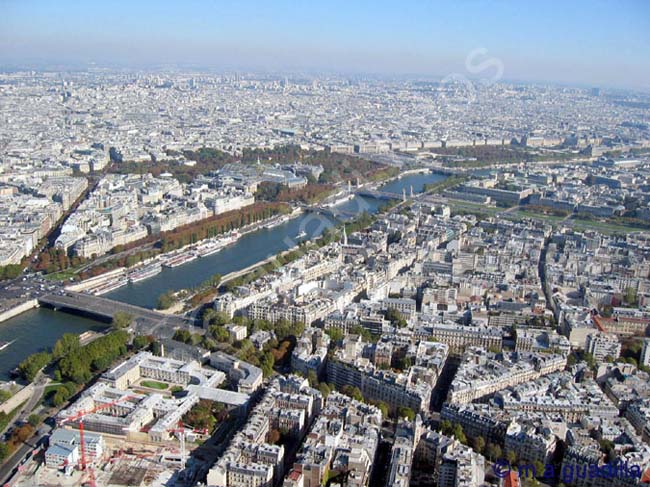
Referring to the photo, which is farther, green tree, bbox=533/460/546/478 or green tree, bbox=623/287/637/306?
green tree, bbox=623/287/637/306

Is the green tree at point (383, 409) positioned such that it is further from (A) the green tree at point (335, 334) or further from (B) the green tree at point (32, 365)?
(B) the green tree at point (32, 365)

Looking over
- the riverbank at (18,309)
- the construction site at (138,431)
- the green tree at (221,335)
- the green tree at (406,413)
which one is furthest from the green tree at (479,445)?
the riverbank at (18,309)

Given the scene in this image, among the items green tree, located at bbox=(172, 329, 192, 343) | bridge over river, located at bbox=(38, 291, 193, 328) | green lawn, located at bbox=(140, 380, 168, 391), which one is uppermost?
green tree, located at bbox=(172, 329, 192, 343)

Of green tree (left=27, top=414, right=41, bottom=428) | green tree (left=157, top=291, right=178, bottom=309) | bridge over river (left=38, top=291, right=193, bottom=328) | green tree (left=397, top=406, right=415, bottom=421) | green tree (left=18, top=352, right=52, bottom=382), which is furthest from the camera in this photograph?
green tree (left=157, top=291, right=178, bottom=309)

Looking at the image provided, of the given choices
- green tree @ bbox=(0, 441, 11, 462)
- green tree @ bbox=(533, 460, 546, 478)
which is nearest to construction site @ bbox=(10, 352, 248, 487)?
green tree @ bbox=(0, 441, 11, 462)

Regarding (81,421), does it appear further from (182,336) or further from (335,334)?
(335,334)

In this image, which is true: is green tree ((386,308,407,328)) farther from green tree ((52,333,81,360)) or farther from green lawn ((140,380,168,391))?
green tree ((52,333,81,360))

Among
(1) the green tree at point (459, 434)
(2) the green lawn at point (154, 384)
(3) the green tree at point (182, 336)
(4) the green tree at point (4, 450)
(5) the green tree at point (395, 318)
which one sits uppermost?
(5) the green tree at point (395, 318)

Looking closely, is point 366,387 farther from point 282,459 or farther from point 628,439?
point 628,439
